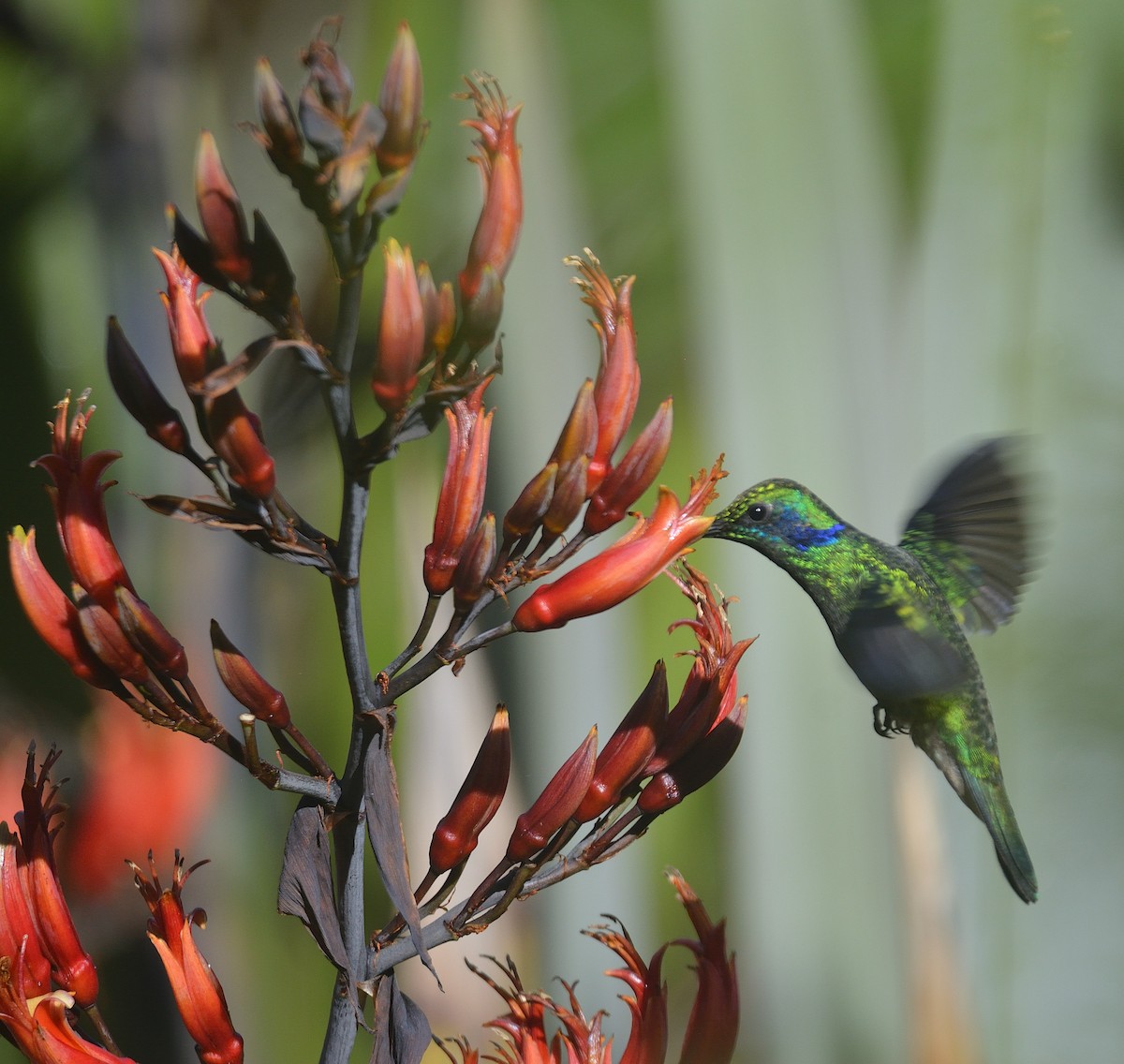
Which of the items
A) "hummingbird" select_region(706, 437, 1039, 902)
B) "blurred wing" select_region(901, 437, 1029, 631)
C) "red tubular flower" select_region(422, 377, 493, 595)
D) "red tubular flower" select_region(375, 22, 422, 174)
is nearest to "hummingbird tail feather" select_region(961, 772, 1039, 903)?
"hummingbird" select_region(706, 437, 1039, 902)

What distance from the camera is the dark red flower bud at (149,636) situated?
15.2 inches

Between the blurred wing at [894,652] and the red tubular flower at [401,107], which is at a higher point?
the red tubular flower at [401,107]

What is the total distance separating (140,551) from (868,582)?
31.2 inches

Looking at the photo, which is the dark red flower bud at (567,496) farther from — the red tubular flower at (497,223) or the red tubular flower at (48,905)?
the red tubular flower at (48,905)

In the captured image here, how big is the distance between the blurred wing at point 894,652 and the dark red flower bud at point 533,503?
7.5 inches

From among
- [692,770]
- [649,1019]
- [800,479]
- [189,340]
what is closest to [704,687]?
[692,770]

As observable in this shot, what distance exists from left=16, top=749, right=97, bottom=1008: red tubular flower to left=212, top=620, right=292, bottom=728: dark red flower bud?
11 centimetres

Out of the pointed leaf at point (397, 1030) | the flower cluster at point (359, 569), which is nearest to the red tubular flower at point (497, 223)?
the flower cluster at point (359, 569)

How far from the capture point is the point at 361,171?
330mm

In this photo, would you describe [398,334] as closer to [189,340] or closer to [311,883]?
[189,340]

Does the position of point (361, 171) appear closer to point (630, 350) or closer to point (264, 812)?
point (630, 350)

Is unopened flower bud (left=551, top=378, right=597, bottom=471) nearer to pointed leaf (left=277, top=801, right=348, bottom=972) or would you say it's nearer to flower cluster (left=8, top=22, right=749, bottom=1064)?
flower cluster (left=8, top=22, right=749, bottom=1064)

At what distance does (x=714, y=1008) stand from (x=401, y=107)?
0.36m

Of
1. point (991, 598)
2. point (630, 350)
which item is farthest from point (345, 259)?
point (991, 598)
